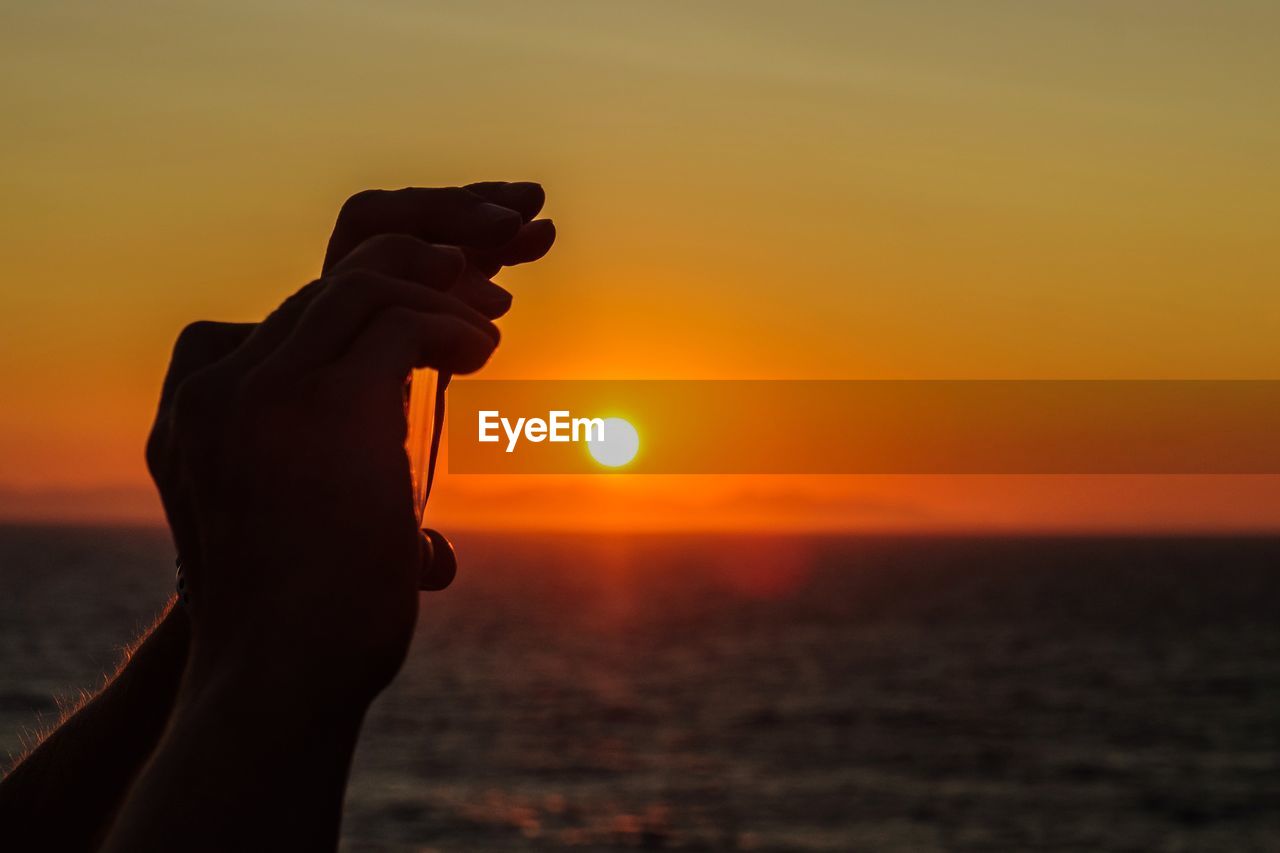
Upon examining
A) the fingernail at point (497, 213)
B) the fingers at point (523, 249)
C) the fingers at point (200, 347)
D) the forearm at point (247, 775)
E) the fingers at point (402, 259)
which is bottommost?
the forearm at point (247, 775)

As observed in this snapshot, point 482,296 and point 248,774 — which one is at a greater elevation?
point 482,296

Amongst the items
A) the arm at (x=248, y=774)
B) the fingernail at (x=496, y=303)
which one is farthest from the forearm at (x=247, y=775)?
the fingernail at (x=496, y=303)

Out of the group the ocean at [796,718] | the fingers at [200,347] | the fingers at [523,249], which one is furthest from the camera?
the ocean at [796,718]

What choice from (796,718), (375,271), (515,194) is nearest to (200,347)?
(375,271)

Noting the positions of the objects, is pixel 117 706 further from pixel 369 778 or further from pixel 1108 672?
pixel 1108 672

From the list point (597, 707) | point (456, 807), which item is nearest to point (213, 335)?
point (456, 807)

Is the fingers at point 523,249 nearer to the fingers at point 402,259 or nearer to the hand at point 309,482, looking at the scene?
the fingers at point 402,259

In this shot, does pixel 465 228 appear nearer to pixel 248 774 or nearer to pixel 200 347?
pixel 200 347
